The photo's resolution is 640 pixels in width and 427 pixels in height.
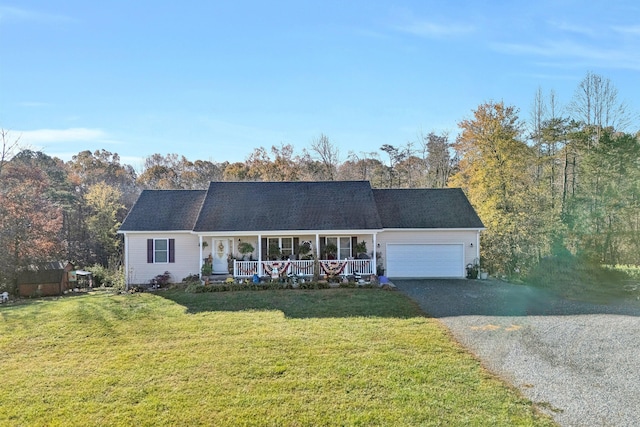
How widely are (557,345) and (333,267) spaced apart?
9.74 metres

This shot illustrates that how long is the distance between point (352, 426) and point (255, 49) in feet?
48.9

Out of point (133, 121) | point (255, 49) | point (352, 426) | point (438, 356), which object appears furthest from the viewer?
point (133, 121)

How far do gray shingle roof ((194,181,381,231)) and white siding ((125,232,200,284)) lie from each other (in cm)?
142

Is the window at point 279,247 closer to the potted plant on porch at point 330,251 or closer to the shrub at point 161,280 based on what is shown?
the potted plant on porch at point 330,251

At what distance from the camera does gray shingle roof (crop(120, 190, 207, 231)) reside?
18.5 m

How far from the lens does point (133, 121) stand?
75.7 feet

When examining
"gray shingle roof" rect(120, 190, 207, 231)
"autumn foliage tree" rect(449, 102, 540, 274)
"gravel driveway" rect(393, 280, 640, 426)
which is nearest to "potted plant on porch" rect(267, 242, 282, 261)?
"gray shingle roof" rect(120, 190, 207, 231)

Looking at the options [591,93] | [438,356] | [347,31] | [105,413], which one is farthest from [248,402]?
[591,93]

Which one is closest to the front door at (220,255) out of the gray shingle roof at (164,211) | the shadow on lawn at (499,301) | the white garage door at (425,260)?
the gray shingle roof at (164,211)

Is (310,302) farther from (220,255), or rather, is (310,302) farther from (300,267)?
(220,255)

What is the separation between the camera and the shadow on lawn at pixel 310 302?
11.9 meters

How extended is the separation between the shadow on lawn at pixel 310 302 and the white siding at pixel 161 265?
96.2 inches

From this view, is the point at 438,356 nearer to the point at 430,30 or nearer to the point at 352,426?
the point at 352,426

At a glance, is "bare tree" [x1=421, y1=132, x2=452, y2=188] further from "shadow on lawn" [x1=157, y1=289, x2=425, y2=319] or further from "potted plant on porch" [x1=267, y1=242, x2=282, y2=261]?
"shadow on lawn" [x1=157, y1=289, x2=425, y2=319]
